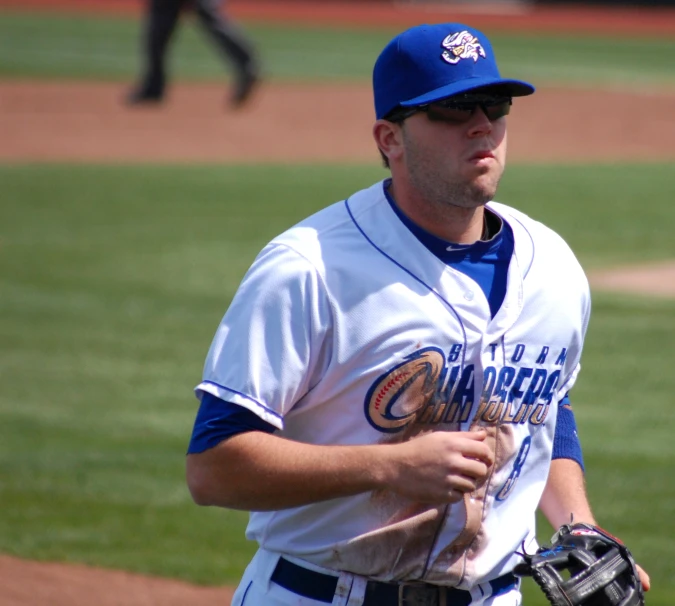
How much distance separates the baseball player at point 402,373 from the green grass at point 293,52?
2368 cm

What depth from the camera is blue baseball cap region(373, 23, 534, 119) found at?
105 inches

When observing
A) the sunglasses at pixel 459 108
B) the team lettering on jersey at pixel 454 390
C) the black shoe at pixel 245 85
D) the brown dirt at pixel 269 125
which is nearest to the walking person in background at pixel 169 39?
the black shoe at pixel 245 85

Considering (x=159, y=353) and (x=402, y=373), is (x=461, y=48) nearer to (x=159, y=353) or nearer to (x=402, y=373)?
(x=402, y=373)

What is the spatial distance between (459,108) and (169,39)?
1696 centimetres

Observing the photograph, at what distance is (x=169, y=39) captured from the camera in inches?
751

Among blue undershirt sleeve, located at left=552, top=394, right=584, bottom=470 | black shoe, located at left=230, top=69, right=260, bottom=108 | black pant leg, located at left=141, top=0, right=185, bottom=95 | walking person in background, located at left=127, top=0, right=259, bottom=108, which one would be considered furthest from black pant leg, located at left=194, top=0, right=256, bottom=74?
blue undershirt sleeve, located at left=552, top=394, right=584, bottom=470

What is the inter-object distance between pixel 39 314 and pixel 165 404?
90.0 inches

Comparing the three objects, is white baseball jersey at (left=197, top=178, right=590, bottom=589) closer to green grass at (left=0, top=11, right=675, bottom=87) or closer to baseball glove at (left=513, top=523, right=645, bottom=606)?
baseball glove at (left=513, top=523, right=645, bottom=606)

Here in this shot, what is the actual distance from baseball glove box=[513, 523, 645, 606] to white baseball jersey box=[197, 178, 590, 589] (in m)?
0.10

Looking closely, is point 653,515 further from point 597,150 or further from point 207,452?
point 597,150

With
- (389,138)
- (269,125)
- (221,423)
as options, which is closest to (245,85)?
(269,125)

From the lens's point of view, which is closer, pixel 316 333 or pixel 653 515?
pixel 316 333

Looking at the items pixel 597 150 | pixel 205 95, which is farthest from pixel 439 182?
pixel 205 95

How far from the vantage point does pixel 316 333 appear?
258 cm
